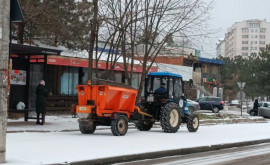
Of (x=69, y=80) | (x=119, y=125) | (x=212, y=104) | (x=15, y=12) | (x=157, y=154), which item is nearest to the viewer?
(x=15, y=12)

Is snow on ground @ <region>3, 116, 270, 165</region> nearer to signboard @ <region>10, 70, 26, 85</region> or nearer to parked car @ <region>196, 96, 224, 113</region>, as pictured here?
signboard @ <region>10, 70, 26, 85</region>

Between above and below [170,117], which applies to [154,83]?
above

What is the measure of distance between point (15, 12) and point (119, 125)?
751 cm

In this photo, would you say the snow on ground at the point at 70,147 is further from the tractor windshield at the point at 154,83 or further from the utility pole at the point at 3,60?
the tractor windshield at the point at 154,83

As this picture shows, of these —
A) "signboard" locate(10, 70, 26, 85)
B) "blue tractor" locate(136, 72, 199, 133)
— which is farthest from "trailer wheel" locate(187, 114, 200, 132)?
"signboard" locate(10, 70, 26, 85)

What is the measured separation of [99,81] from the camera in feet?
53.5

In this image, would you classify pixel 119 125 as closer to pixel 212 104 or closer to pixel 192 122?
pixel 192 122

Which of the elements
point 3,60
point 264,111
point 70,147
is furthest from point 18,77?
point 264,111

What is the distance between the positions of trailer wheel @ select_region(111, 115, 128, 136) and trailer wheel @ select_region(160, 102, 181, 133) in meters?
2.17

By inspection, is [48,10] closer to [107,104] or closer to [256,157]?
[107,104]

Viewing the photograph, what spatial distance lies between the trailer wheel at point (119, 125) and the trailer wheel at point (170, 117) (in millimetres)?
2171

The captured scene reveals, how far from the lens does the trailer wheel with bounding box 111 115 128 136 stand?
16.2 meters

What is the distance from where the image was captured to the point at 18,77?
19.7 metres

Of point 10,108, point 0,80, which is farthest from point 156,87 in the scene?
point 0,80
